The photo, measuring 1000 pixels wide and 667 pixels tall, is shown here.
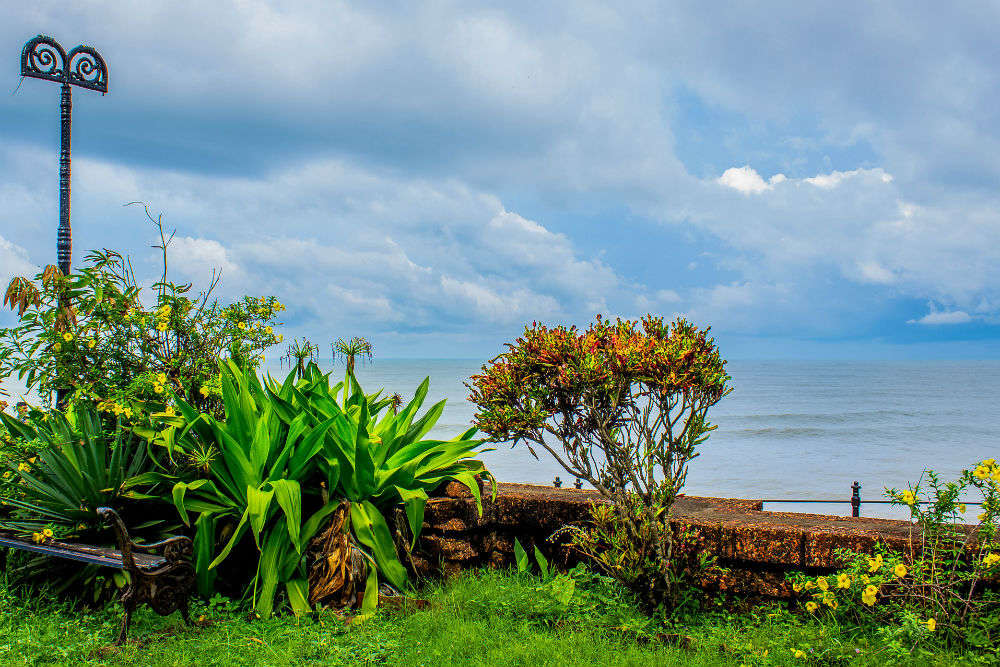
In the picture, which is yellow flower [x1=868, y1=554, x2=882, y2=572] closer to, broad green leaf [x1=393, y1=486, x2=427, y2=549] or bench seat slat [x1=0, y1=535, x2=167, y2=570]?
broad green leaf [x1=393, y1=486, x2=427, y2=549]

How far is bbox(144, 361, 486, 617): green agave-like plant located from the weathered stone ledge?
Answer: 0.33 metres

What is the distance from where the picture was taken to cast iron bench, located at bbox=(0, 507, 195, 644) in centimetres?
432

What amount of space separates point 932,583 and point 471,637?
8.22 feet

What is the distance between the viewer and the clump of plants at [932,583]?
375 centimetres

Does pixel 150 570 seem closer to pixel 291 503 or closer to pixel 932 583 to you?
pixel 291 503

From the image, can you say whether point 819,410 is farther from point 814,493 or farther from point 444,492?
point 444,492

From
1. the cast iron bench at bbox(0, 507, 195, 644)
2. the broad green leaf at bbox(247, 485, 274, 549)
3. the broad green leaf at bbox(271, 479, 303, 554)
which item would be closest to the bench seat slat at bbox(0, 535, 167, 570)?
the cast iron bench at bbox(0, 507, 195, 644)

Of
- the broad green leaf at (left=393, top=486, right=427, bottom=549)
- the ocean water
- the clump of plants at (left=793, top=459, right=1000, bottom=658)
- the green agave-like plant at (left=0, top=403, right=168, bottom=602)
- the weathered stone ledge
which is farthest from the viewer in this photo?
the ocean water

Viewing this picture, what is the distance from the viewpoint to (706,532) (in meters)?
4.50

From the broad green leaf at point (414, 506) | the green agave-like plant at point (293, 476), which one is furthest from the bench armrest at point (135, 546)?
the broad green leaf at point (414, 506)

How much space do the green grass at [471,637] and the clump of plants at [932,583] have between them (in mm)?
156

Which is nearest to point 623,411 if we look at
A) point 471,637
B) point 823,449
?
point 471,637

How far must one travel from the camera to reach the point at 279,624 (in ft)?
14.6

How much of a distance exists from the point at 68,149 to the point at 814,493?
28268 millimetres
